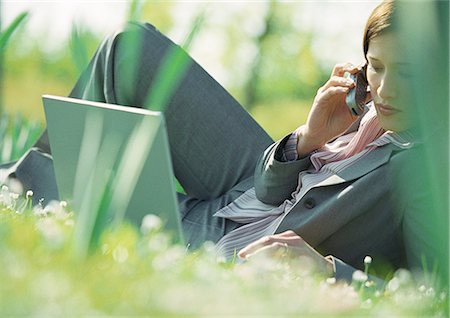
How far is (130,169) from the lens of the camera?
161cm

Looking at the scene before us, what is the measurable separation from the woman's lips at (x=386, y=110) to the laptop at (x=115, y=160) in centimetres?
73

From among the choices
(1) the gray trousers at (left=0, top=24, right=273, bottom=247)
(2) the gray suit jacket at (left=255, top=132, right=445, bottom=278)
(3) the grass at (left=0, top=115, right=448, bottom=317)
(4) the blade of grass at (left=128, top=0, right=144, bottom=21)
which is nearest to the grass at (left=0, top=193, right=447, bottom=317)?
(3) the grass at (left=0, top=115, right=448, bottom=317)

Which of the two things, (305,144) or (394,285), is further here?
(305,144)

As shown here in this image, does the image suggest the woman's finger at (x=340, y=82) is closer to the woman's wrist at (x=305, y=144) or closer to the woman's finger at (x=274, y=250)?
the woman's wrist at (x=305, y=144)

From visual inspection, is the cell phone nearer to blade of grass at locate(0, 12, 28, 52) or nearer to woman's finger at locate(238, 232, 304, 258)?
woman's finger at locate(238, 232, 304, 258)

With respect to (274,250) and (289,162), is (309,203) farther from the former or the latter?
(274,250)

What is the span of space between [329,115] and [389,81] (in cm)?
43

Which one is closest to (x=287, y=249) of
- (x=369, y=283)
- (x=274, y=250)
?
(x=274, y=250)

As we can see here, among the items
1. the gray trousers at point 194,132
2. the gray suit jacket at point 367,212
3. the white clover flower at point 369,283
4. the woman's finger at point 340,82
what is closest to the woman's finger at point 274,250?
the white clover flower at point 369,283

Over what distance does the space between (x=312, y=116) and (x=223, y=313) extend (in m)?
1.56

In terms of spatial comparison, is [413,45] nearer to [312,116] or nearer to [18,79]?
[312,116]

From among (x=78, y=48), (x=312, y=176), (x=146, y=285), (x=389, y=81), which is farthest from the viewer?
(x=312, y=176)

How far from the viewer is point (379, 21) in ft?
8.21

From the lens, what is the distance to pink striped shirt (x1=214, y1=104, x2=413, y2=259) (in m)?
2.70
